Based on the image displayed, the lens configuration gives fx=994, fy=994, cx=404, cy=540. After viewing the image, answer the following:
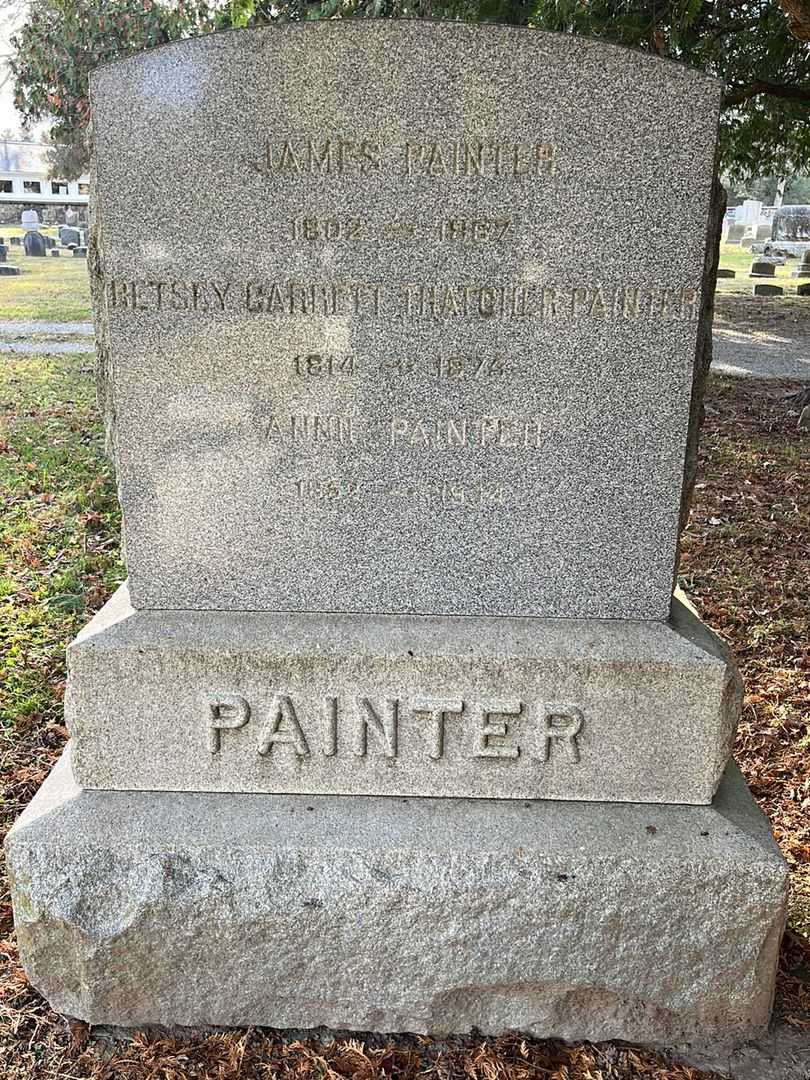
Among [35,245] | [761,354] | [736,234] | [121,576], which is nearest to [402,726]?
[121,576]

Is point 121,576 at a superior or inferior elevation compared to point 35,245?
inferior

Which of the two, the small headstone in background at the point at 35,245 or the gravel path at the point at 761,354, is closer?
the gravel path at the point at 761,354

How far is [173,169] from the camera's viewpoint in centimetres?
225

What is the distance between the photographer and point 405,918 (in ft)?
7.65

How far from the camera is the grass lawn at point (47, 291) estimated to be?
15531mm

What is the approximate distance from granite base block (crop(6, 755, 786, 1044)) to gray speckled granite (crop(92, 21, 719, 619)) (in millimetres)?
557

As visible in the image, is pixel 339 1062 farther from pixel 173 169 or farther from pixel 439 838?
pixel 173 169

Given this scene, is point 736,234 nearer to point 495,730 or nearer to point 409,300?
point 409,300

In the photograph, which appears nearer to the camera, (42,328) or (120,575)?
(120,575)

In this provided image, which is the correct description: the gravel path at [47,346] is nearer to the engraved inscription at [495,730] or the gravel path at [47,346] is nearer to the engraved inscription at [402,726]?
the engraved inscription at [402,726]

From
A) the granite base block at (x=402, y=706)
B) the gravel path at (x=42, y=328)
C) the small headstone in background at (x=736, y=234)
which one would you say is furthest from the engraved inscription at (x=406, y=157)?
the small headstone in background at (x=736, y=234)

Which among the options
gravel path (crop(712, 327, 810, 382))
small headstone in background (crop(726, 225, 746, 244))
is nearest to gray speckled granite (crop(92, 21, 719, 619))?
gravel path (crop(712, 327, 810, 382))

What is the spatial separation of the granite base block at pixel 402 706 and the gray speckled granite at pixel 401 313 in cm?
12

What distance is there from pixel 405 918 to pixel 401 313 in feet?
4.65
